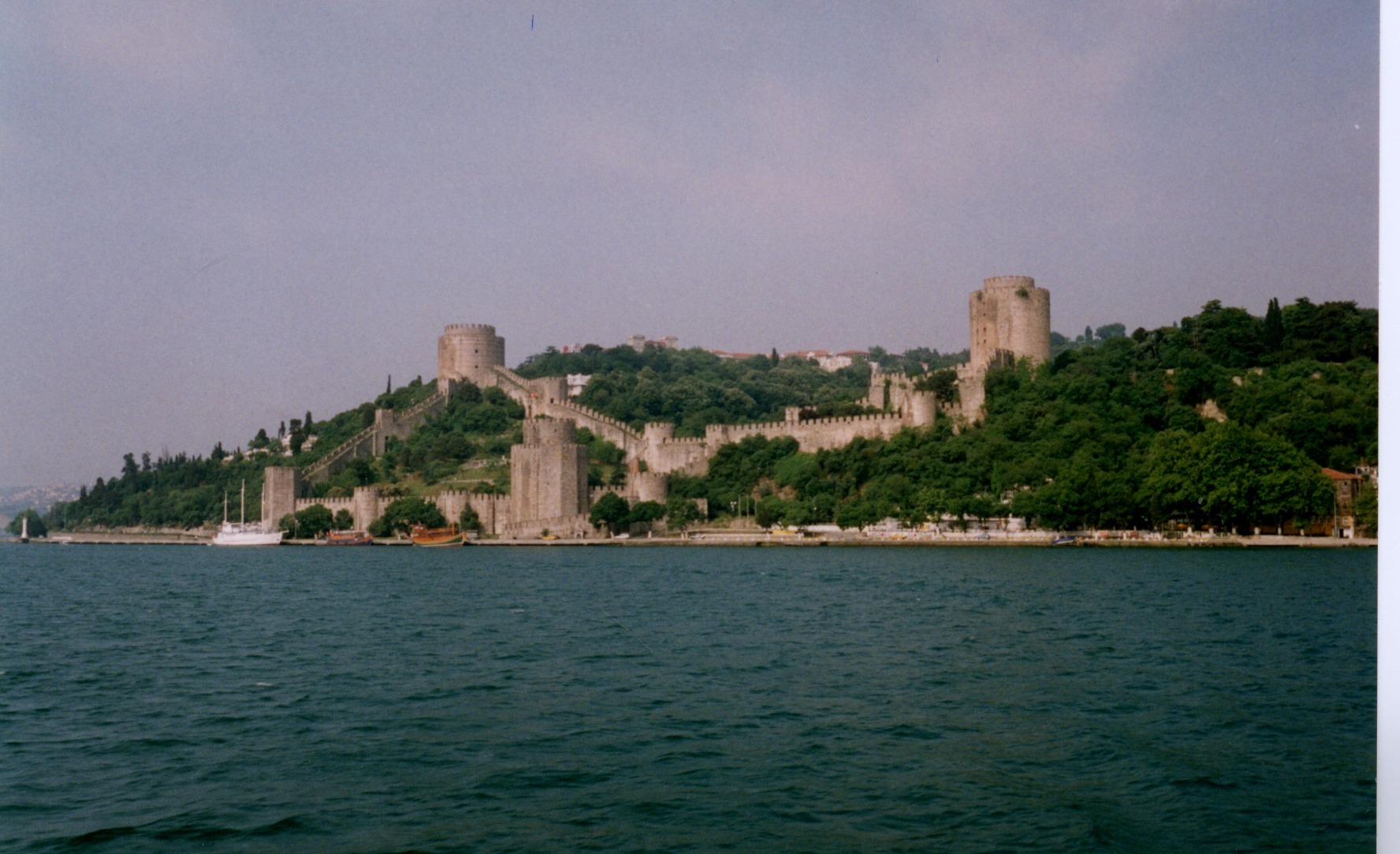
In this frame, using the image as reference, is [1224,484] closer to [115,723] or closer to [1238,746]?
[1238,746]

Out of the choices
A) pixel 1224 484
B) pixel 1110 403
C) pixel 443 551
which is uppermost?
pixel 1110 403

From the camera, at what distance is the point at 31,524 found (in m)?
72.9

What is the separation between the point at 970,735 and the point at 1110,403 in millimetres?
32341

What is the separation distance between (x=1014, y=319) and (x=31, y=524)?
6148 centimetres

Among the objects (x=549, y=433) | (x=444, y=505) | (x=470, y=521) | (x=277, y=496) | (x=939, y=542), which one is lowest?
(x=939, y=542)

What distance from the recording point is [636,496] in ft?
154

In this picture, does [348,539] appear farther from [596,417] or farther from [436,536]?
[596,417]

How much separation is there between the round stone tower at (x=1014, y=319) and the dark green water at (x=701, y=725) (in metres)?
25.4

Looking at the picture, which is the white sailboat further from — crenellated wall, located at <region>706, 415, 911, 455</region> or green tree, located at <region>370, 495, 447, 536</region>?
crenellated wall, located at <region>706, 415, 911, 455</region>

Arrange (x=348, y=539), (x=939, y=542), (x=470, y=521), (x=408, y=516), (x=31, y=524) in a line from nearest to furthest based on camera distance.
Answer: (x=939, y=542), (x=470, y=521), (x=408, y=516), (x=348, y=539), (x=31, y=524)

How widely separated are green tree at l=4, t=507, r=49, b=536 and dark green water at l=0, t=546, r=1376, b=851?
6111cm

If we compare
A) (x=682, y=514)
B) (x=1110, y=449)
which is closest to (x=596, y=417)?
(x=682, y=514)

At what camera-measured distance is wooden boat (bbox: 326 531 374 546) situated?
49.2 m

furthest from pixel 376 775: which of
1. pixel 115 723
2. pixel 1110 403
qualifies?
pixel 1110 403
